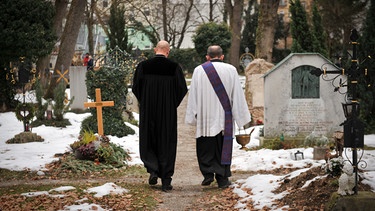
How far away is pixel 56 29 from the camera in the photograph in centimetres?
2350

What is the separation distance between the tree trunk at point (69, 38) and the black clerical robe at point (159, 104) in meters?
13.1

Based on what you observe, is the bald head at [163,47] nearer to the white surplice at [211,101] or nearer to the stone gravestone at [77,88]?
the white surplice at [211,101]

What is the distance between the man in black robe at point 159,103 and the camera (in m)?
10.2

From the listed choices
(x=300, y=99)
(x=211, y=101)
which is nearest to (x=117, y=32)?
(x=300, y=99)

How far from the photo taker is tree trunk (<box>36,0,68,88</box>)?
22.8 metres

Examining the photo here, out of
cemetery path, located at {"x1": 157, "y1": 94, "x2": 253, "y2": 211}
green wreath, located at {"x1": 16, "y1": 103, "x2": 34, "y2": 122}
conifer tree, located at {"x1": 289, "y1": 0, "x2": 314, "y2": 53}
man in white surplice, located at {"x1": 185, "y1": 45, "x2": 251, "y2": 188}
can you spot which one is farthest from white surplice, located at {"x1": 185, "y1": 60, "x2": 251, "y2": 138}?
conifer tree, located at {"x1": 289, "y1": 0, "x2": 314, "y2": 53}

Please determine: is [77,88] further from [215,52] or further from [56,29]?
[215,52]

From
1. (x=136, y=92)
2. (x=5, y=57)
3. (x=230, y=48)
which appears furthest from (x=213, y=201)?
(x=230, y=48)

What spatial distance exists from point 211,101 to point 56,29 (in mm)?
14346

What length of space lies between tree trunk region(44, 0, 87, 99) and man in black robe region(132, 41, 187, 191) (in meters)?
13.1

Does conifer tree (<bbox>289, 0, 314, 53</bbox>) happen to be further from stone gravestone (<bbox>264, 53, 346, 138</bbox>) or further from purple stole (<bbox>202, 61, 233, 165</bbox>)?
purple stole (<bbox>202, 61, 233, 165</bbox>)

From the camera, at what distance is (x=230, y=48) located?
36812mm

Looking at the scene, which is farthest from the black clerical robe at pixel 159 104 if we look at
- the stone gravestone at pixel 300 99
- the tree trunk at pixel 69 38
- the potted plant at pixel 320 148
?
the tree trunk at pixel 69 38

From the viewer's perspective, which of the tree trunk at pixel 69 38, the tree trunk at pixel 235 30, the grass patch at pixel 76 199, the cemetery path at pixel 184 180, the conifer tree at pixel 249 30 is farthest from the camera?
the conifer tree at pixel 249 30
